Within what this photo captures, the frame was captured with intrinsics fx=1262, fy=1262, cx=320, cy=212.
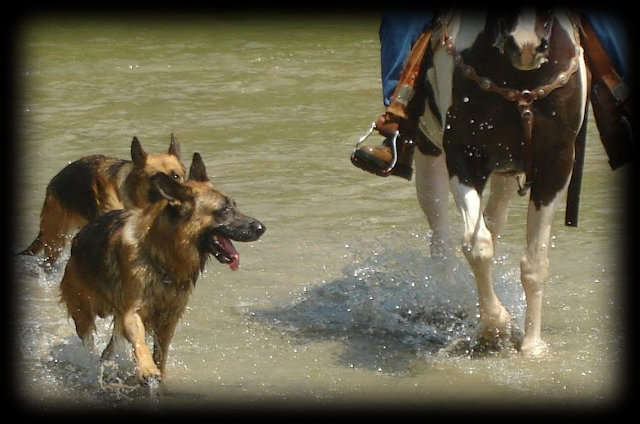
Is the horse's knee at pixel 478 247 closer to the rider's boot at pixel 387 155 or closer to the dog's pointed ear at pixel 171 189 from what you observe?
the rider's boot at pixel 387 155

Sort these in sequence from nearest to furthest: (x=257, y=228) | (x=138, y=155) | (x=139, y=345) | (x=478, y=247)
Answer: (x=139, y=345) → (x=257, y=228) → (x=478, y=247) → (x=138, y=155)

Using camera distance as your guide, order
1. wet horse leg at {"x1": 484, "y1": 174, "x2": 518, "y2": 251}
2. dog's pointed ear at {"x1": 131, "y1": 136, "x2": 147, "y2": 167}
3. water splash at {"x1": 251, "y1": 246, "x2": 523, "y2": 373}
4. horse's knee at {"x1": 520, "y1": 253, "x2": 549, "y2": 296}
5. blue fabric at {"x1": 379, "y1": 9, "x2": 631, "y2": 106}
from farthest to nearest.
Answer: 1. dog's pointed ear at {"x1": 131, "y1": 136, "x2": 147, "y2": 167}
2. wet horse leg at {"x1": 484, "y1": 174, "x2": 518, "y2": 251}
3. water splash at {"x1": 251, "y1": 246, "x2": 523, "y2": 373}
4. blue fabric at {"x1": 379, "y1": 9, "x2": 631, "y2": 106}
5. horse's knee at {"x1": 520, "y1": 253, "x2": 549, "y2": 296}

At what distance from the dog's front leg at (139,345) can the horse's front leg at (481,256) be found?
67.8 inches

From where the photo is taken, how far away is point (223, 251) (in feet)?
20.2

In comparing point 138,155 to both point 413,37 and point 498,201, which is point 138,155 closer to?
point 413,37

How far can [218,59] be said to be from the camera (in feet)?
49.9

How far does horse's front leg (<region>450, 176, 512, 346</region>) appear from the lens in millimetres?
6492

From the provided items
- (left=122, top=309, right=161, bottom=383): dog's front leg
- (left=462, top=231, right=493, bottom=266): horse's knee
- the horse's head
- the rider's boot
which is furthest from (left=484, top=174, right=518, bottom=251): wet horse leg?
(left=122, top=309, right=161, bottom=383): dog's front leg

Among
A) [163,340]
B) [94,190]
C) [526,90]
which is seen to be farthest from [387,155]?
[94,190]

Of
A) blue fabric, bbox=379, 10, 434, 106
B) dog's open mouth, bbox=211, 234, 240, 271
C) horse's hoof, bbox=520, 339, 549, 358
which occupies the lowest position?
horse's hoof, bbox=520, 339, 549, 358

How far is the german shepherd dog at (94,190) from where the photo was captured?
24.5 feet

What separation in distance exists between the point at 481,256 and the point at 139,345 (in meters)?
1.81

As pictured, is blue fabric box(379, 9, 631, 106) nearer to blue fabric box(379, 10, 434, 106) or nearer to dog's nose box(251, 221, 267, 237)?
blue fabric box(379, 10, 434, 106)

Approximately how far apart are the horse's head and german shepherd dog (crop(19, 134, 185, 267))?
7.37ft
